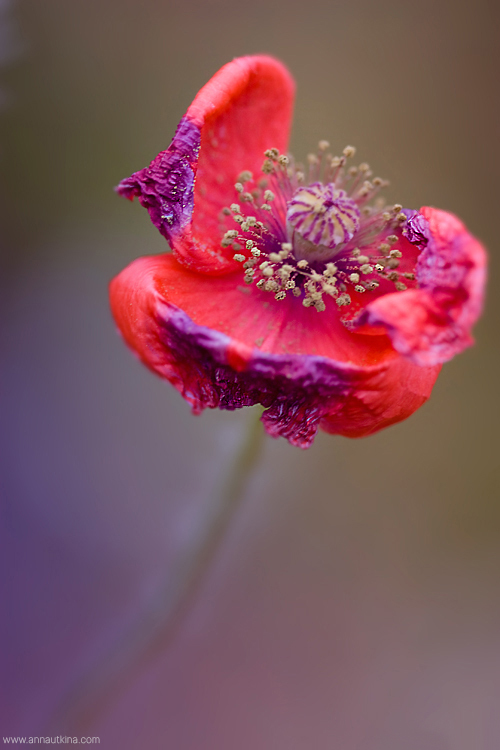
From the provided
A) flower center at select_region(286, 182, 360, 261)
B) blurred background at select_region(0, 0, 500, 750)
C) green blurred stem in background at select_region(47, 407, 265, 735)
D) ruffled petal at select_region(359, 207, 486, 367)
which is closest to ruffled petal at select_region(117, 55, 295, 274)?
flower center at select_region(286, 182, 360, 261)

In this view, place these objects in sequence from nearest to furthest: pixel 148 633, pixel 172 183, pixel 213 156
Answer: pixel 172 183 < pixel 213 156 < pixel 148 633

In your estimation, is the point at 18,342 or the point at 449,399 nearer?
the point at 18,342

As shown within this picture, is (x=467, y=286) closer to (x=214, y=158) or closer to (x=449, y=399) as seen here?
(x=214, y=158)

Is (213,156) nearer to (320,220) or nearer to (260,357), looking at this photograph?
(320,220)

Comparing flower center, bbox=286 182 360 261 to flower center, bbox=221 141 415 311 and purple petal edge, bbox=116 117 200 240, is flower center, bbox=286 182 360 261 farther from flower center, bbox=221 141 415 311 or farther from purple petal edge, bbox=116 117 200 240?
purple petal edge, bbox=116 117 200 240

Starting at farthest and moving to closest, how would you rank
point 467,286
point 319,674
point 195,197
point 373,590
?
1. point 373,590
2. point 319,674
3. point 195,197
4. point 467,286

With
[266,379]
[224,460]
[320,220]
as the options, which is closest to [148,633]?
[224,460]

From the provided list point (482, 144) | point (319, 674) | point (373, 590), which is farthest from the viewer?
point (482, 144)

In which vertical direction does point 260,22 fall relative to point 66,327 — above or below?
above

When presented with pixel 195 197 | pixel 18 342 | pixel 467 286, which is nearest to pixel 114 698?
pixel 18 342
